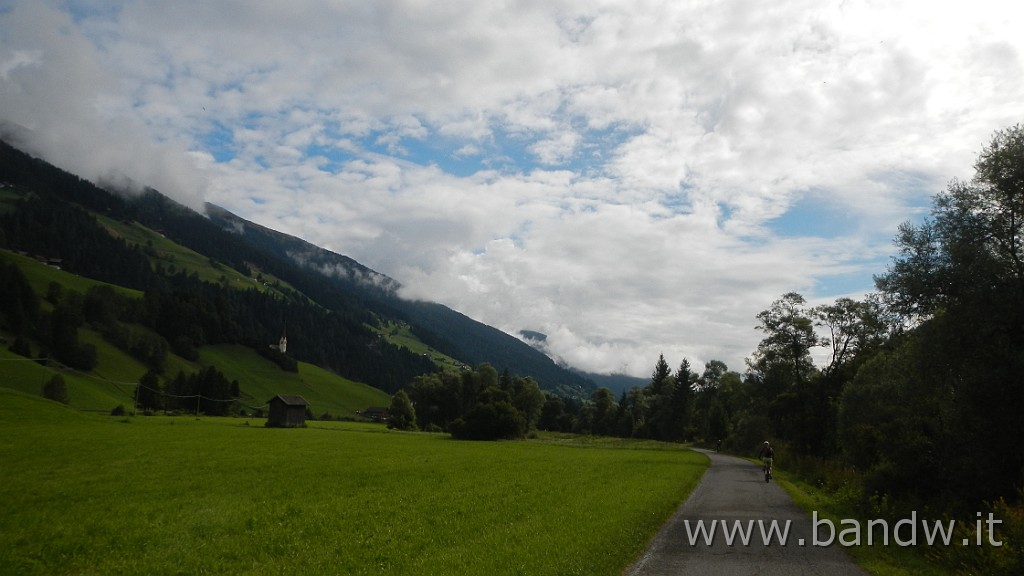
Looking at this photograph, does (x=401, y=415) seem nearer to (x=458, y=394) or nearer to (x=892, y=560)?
(x=458, y=394)

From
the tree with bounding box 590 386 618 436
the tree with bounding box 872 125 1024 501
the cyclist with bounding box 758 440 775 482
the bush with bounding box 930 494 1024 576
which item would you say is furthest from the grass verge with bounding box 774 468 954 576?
the tree with bounding box 590 386 618 436

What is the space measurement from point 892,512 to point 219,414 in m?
144

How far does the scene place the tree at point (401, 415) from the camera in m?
124

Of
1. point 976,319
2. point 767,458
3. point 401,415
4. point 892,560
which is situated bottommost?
point 401,415

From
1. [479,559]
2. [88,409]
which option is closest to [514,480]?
[479,559]

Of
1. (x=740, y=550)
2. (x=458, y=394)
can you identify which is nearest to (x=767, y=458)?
(x=740, y=550)

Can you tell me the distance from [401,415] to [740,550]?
113830 mm

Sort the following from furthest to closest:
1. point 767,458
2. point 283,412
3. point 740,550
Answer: point 283,412 → point 767,458 → point 740,550

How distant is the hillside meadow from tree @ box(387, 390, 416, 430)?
85392mm

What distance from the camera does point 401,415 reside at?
124m

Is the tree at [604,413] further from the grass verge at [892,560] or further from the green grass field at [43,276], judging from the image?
the green grass field at [43,276]

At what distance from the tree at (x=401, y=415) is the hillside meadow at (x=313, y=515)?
85392 mm

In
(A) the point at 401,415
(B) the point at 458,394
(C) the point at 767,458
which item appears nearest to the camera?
(C) the point at 767,458

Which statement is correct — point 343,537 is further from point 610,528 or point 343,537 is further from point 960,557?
point 960,557
